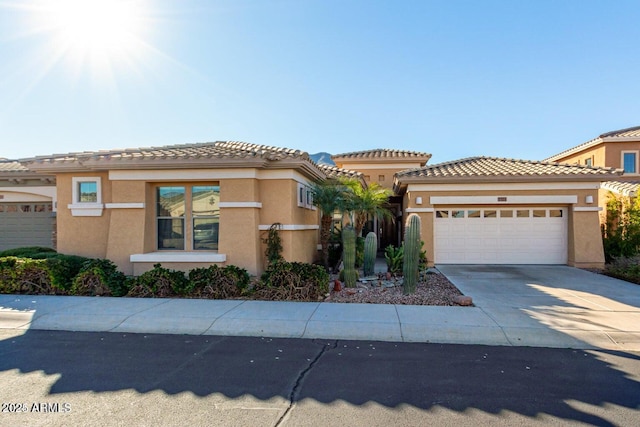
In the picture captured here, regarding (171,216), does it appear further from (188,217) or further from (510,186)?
(510,186)

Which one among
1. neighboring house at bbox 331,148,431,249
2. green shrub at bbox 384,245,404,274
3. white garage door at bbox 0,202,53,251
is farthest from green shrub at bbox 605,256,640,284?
white garage door at bbox 0,202,53,251

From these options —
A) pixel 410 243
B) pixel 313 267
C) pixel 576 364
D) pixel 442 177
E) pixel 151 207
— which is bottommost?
pixel 576 364

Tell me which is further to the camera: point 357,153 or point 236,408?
point 357,153

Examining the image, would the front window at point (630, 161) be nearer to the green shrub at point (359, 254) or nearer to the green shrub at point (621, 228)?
the green shrub at point (621, 228)

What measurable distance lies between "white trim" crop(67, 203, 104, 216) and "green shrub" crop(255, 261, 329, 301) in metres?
5.78

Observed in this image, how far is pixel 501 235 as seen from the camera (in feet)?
46.1

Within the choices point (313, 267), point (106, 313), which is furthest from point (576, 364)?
point (106, 313)

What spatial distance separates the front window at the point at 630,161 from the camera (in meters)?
22.1

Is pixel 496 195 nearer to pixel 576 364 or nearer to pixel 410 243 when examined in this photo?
pixel 410 243

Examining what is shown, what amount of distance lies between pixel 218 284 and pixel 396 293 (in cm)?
432

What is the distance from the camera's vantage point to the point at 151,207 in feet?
35.4

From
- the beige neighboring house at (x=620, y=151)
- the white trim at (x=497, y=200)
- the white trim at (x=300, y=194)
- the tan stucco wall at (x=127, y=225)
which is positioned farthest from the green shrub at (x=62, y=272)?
the beige neighboring house at (x=620, y=151)

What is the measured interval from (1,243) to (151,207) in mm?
7789

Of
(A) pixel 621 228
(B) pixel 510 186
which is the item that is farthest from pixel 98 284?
(A) pixel 621 228
